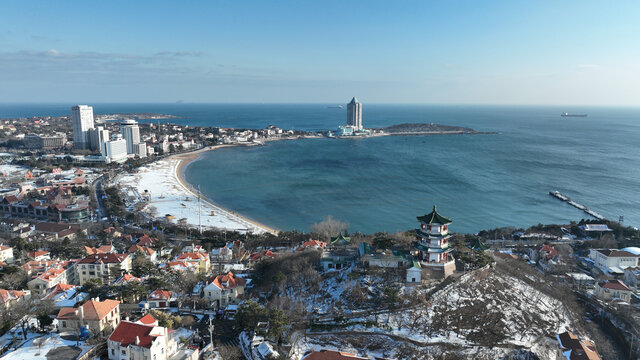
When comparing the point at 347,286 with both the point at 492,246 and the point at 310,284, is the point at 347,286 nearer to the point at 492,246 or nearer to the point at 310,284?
the point at 310,284

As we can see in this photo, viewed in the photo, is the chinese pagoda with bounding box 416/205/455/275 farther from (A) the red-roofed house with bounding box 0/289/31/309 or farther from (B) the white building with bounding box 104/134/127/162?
(B) the white building with bounding box 104/134/127/162

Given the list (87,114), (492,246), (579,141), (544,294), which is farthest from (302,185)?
(579,141)

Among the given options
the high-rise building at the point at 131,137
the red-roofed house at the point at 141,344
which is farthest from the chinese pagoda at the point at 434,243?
the high-rise building at the point at 131,137

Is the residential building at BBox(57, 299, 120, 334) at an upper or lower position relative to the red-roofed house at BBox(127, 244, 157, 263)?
upper

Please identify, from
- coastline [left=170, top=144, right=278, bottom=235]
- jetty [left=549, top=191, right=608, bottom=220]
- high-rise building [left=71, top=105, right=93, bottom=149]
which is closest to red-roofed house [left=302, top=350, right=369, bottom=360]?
coastline [left=170, top=144, right=278, bottom=235]

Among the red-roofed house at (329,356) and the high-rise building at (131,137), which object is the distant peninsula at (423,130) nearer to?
the high-rise building at (131,137)

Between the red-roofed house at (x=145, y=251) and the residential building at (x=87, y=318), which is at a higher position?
the residential building at (x=87, y=318)
